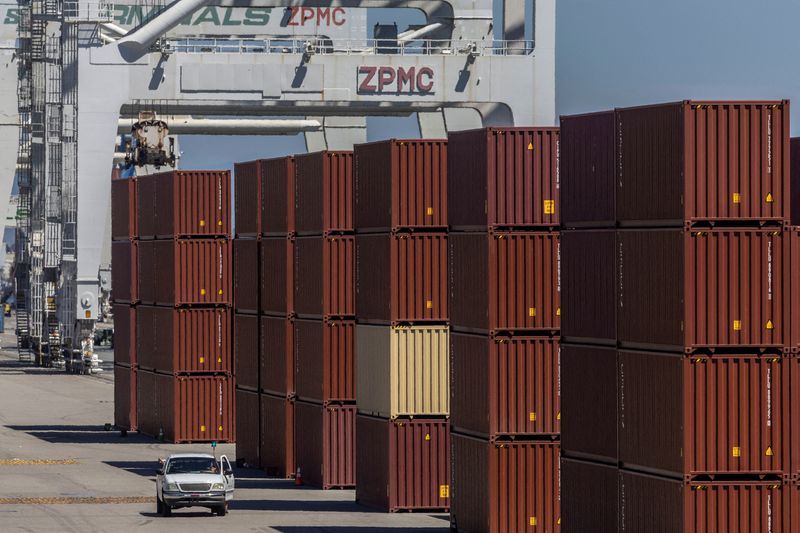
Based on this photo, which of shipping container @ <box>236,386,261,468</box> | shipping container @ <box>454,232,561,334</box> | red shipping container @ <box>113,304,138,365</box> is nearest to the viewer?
shipping container @ <box>454,232,561,334</box>

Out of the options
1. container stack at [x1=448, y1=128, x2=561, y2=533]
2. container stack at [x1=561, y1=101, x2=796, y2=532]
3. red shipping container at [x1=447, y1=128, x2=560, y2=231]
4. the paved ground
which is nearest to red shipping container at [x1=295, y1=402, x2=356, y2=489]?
the paved ground

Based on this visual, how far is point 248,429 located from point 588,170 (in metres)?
21.7

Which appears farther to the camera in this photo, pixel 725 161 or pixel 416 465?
pixel 416 465

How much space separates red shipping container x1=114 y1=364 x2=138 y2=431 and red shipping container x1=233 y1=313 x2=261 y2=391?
982cm

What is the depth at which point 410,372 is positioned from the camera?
135 ft

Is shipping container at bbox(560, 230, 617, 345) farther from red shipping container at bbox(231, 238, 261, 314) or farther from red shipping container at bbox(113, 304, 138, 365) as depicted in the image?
red shipping container at bbox(113, 304, 138, 365)

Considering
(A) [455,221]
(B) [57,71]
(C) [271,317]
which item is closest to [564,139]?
→ (A) [455,221]

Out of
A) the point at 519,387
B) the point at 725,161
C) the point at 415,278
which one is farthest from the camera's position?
the point at 415,278

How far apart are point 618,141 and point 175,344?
28.9 meters

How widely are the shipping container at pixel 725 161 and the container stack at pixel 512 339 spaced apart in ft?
21.2

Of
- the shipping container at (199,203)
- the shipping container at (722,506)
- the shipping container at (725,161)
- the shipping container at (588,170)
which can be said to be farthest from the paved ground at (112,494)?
the shipping container at (725,161)

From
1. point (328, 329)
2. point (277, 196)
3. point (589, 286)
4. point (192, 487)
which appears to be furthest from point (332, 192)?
point (589, 286)

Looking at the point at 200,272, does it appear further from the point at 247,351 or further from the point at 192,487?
the point at 192,487

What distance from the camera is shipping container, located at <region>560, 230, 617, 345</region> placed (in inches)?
1243
